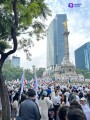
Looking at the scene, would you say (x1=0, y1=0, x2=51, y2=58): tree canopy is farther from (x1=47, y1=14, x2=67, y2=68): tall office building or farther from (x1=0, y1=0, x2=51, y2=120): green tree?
(x1=47, y1=14, x2=67, y2=68): tall office building

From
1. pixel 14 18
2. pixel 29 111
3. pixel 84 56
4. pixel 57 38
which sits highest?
pixel 57 38

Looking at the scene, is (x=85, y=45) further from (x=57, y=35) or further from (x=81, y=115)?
(x=81, y=115)

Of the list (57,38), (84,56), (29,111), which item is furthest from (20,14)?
(57,38)

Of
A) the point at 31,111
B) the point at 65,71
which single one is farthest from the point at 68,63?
the point at 31,111

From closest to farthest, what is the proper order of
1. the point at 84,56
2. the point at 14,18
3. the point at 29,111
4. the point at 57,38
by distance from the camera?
the point at 29,111 → the point at 14,18 → the point at 84,56 → the point at 57,38

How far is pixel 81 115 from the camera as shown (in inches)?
101

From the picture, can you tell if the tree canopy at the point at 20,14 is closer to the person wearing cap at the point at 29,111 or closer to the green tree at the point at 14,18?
the green tree at the point at 14,18

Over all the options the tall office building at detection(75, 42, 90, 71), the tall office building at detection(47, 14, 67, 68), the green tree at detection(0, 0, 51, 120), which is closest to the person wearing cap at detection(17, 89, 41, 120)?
the green tree at detection(0, 0, 51, 120)

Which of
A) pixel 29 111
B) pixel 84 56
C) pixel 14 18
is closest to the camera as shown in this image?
pixel 29 111

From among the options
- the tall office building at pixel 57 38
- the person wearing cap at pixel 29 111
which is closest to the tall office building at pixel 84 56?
the tall office building at pixel 57 38

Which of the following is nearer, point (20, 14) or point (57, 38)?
point (20, 14)

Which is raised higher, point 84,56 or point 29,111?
point 84,56

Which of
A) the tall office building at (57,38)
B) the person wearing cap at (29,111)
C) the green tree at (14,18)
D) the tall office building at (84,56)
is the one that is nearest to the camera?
the person wearing cap at (29,111)

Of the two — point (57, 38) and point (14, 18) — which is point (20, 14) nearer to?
point (14, 18)
